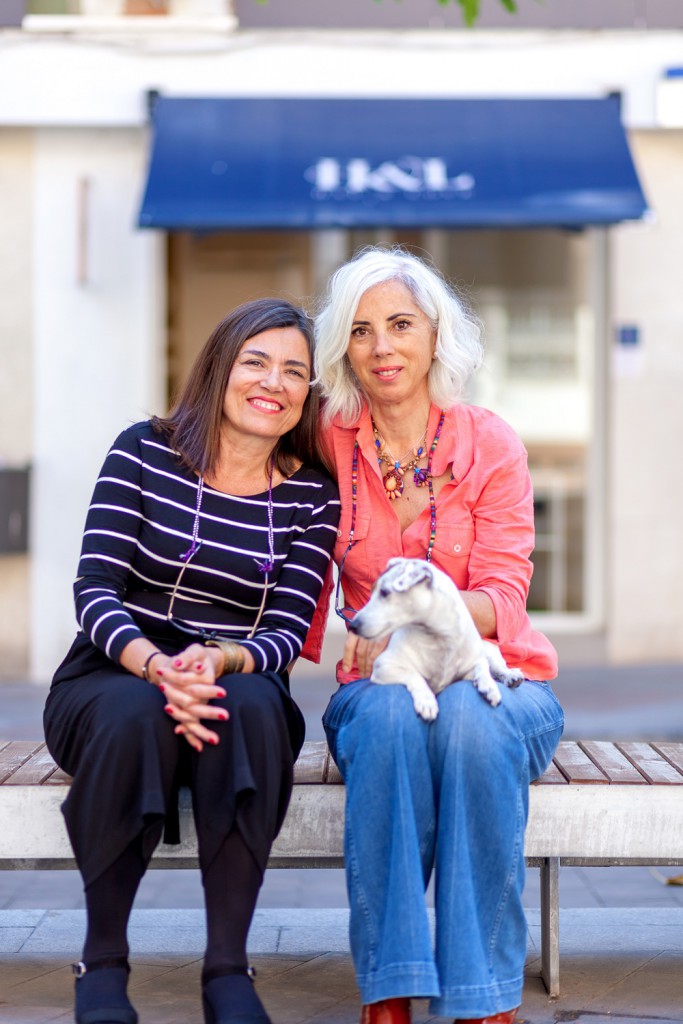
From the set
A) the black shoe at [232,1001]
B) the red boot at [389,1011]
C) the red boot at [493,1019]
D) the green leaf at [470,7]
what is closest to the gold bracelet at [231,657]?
the black shoe at [232,1001]

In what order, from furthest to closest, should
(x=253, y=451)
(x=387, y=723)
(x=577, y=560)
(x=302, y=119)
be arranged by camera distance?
(x=577, y=560) → (x=302, y=119) → (x=253, y=451) → (x=387, y=723)

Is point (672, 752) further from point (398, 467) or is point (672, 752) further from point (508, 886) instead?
point (398, 467)

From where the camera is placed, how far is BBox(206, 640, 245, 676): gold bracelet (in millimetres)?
2996

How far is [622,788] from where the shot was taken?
3.14 m

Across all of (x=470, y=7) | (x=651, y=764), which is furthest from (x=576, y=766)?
(x=470, y=7)

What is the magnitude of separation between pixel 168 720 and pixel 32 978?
1022 mm

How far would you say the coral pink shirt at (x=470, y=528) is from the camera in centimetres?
323

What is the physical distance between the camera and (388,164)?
7555 millimetres

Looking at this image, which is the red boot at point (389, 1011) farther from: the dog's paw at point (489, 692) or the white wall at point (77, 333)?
the white wall at point (77, 333)

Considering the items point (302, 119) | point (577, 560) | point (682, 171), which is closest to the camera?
point (302, 119)

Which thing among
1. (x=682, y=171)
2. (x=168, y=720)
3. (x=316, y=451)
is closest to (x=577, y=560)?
(x=682, y=171)

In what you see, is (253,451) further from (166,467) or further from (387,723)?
(387,723)

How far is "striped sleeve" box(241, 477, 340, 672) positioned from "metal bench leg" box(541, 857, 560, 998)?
2.60ft

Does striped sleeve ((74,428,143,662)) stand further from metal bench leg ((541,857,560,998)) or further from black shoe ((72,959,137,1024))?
metal bench leg ((541,857,560,998))
